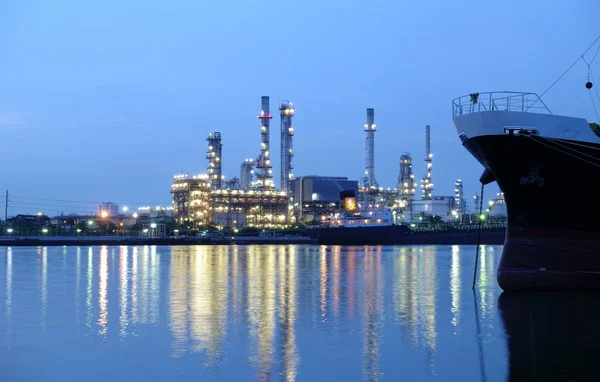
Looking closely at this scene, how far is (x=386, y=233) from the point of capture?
9119 centimetres

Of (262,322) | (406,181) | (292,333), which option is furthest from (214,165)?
(292,333)

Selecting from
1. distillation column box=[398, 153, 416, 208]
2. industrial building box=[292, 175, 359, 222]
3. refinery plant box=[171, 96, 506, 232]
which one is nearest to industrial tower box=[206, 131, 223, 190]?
refinery plant box=[171, 96, 506, 232]

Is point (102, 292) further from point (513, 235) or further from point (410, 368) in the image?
point (410, 368)

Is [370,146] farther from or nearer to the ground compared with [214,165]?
farther from the ground

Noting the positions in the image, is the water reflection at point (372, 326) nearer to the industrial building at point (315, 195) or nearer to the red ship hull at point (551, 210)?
the red ship hull at point (551, 210)

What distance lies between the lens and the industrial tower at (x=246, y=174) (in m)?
116

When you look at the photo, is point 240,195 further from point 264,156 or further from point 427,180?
point 427,180

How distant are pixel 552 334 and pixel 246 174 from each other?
334ft

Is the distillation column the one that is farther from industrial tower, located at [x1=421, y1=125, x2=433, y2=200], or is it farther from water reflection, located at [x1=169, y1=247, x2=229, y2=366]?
water reflection, located at [x1=169, y1=247, x2=229, y2=366]

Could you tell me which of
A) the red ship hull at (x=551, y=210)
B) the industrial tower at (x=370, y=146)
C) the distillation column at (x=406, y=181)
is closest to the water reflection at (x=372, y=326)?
the red ship hull at (x=551, y=210)

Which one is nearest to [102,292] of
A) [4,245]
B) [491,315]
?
[491,315]

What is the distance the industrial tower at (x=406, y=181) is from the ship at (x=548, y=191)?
9877 centimetres

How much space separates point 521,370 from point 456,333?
406 centimetres

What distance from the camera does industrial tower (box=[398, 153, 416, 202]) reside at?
122250 millimetres
